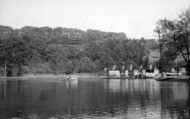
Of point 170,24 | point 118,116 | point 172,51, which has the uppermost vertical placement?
point 170,24

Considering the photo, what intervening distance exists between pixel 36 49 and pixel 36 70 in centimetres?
1338

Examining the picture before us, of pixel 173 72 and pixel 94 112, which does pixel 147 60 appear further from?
pixel 94 112

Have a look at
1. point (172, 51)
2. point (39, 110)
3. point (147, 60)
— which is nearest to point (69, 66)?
point (147, 60)

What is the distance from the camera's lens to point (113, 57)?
403ft

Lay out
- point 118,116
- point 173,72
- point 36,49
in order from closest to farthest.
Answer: point 118,116 → point 173,72 → point 36,49

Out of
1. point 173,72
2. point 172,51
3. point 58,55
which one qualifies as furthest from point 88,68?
point 172,51

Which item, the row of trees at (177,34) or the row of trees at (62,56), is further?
the row of trees at (62,56)

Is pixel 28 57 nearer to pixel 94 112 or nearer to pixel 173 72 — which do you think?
pixel 173 72

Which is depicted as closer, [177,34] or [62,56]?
[177,34]

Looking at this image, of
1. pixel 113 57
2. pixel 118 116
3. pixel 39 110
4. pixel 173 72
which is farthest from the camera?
pixel 113 57

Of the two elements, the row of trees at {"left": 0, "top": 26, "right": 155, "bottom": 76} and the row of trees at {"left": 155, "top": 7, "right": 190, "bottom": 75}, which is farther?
the row of trees at {"left": 0, "top": 26, "right": 155, "bottom": 76}

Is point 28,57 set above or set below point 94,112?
above

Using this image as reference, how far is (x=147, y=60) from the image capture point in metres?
115

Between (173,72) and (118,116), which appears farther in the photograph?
(173,72)
